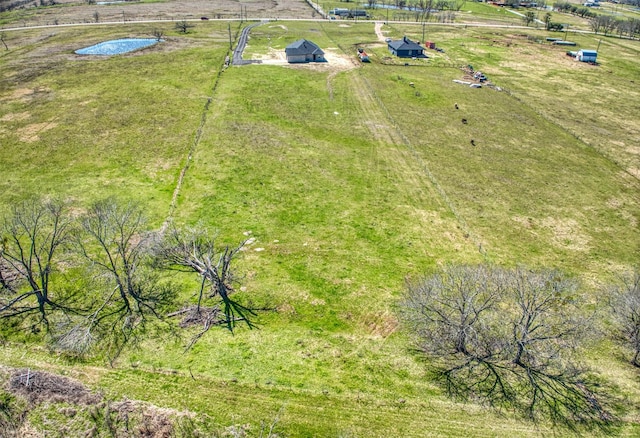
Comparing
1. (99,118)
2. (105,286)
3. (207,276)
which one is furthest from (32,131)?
(207,276)

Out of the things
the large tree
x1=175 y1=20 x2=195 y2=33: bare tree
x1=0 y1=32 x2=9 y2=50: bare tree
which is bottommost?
the large tree

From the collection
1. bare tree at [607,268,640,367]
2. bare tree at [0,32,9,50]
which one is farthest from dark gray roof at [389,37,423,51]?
bare tree at [0,32,9,50]

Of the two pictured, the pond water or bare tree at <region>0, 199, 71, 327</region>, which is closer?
bare tree at <region>0, 199, 71, 327</region>

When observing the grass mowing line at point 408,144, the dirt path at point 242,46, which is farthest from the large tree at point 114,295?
the dirt path at point 242,46

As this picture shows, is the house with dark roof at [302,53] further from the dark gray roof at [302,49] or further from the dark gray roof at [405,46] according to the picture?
the dark gray roof at [405,46]

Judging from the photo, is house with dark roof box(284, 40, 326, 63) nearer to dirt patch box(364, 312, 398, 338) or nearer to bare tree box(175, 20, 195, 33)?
bare tree box(175, 20, 195, 33)

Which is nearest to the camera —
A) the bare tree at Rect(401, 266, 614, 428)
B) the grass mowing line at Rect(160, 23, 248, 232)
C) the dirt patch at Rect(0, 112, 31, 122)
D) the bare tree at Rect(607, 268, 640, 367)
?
the bare tree at Rect(401, 266, 614, 428)

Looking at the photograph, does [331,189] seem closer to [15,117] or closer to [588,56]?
[15,117]
